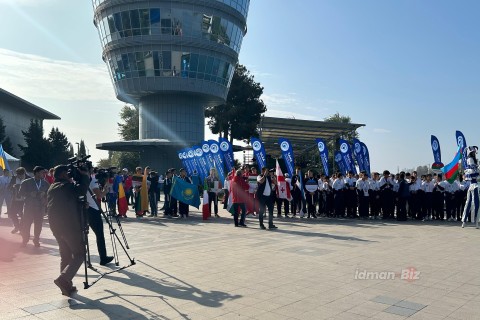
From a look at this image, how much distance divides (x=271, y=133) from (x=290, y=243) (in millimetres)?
25045

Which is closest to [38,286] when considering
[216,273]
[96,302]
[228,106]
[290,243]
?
[96,302]

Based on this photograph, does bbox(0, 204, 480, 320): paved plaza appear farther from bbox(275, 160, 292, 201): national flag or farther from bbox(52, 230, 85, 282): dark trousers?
bbox(275, 160, 292, 201): national flag

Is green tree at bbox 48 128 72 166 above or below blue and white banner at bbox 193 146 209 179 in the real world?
above

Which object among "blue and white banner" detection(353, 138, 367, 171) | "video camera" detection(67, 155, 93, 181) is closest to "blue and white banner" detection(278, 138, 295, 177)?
"blue and white banner" detection(353, 138, 367, 171)

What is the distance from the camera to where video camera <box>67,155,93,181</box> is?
646 centimetres

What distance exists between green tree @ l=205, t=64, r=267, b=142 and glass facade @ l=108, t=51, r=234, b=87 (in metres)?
13.8

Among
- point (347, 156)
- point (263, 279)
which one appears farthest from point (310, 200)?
point (263, 279)

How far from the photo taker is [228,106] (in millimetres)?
61625

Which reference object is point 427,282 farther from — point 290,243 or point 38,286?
point 38,286

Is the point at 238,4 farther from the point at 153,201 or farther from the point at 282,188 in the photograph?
the point at 153,201

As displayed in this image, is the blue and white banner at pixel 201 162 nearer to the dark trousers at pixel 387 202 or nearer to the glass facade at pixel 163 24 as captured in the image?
the dark trousers at pixel 387 202

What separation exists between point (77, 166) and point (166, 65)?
132 ft

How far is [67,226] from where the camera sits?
6.15 m

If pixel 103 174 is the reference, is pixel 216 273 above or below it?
below
